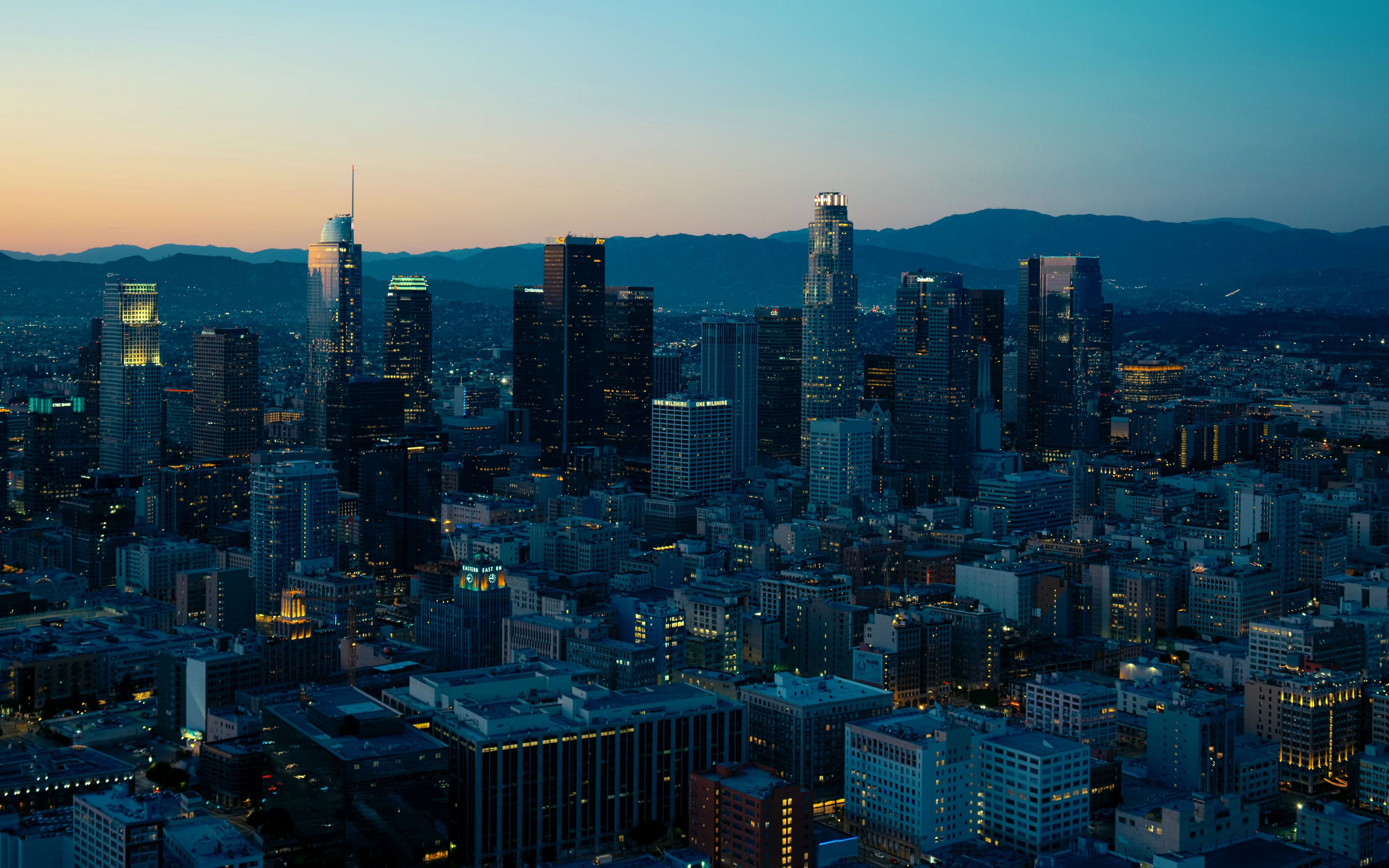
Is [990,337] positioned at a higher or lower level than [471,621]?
higher

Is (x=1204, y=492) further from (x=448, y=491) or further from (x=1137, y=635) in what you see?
(x=448, y=491)

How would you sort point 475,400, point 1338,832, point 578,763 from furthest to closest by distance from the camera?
point 475,400 → point 578,763 → point 1338,832

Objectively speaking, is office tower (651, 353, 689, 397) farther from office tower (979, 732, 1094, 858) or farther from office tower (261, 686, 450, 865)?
office tower (261, 686, 450, 865)

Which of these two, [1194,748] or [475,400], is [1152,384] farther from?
[1194,748]

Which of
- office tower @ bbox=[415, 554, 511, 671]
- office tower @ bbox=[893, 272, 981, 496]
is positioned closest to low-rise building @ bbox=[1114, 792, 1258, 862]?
office tower @ bbox=[415, 554, 511, 671]

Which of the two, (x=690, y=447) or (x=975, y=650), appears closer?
(x=975, y=650)

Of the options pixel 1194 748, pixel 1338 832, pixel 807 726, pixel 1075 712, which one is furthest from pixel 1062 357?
pixel 1338 832
